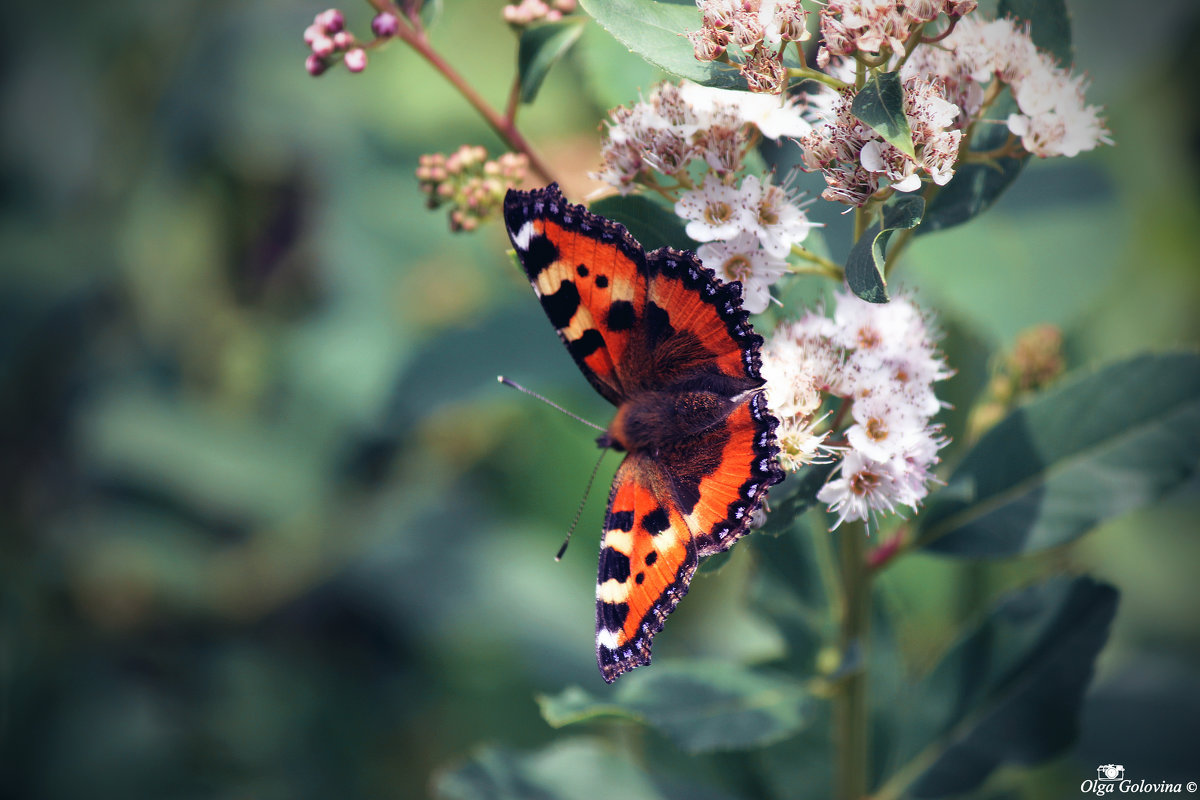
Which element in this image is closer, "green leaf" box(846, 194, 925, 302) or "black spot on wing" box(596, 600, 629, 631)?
"green leaf" box(846, 194, 925, 302)

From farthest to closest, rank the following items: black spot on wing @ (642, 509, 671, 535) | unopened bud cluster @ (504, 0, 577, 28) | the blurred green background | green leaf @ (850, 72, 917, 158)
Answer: the blurred green background, unopened bud cluster @ (504, 0, 577, 28), black spot on wing @ (642, 509, 671, 535), green leaf @ (850, 72, 917, 158)

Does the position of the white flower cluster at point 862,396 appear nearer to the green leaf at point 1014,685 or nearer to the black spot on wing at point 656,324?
the black spot on wing at point 656,324

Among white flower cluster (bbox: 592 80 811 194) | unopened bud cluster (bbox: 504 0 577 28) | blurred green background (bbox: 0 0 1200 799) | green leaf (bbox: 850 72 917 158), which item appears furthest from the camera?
blurred green background (bbox: 0 0 1200 799)

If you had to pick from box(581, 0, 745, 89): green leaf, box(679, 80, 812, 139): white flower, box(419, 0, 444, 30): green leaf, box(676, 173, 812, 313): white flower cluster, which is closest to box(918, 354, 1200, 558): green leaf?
box(676, 173, 812, 313): white flower cluster

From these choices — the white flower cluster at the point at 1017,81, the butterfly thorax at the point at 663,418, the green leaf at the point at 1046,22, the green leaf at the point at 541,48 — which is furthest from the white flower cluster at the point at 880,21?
the butterfly thorax at the point at 663,418

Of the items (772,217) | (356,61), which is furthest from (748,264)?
(356,61)

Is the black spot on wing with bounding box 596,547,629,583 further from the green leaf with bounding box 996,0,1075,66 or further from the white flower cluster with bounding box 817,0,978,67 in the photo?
the green leaf with bounding box 996,0,1075,66

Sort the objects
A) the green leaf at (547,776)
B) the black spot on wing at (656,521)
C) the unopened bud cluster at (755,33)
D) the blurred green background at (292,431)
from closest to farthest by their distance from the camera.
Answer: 1. the unopened bud cluster at (755,33)
2. the black spot on wing at (656,521)
3. the green leaf at (547,776)
4. the blurred green background at (292,431)

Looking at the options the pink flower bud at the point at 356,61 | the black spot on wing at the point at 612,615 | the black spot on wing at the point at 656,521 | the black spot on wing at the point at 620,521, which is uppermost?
the pink flower bud at the point at 356,61
